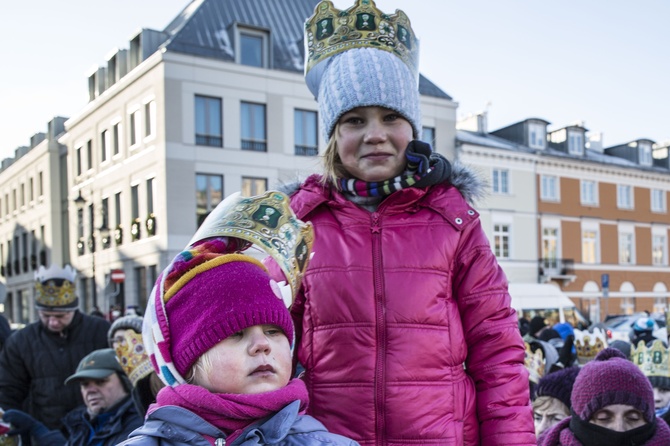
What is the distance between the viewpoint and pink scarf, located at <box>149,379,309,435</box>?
5.25ft

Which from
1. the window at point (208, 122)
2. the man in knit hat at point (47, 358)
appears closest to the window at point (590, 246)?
the window at point (208, 122)

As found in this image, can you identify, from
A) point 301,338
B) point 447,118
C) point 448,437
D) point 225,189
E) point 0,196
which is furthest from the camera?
point 0,196

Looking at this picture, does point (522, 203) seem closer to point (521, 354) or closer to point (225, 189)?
point (225, 189)

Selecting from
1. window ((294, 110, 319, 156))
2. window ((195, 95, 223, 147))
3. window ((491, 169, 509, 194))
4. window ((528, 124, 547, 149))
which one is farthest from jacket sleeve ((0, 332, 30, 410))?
window ((528, 124, 547, 149))

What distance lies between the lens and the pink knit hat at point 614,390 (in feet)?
9.81

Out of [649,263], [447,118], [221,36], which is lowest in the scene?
[649,263]

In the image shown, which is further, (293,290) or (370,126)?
(370,126)

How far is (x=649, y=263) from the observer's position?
35.9 metres

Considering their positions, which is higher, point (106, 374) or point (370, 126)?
point (370, 126)

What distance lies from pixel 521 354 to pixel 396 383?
39 centimetres

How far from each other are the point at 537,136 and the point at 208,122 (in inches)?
676

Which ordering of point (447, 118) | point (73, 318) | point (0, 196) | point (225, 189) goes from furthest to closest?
point (0, 196) → point (447, 118) → point (225, 189) → point (73, 318)

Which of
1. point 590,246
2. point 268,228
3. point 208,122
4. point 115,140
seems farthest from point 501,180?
point 268,228

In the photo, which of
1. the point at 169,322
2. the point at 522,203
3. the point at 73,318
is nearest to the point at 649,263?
the point at 522,203
